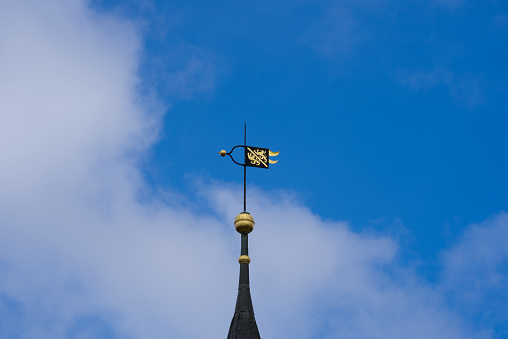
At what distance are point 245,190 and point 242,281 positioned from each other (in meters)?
3.71

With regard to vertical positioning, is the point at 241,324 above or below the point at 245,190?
below

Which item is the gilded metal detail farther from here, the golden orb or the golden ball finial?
the golden orb

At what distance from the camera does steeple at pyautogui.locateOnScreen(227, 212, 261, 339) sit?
88.3 ft

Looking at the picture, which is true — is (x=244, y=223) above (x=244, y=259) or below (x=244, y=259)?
above

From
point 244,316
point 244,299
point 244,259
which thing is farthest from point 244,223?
point 244,316

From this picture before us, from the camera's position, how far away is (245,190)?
30.8 metres

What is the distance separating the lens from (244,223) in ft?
96.5

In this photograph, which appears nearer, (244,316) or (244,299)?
(244,316)

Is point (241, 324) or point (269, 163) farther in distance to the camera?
point (269, 163)

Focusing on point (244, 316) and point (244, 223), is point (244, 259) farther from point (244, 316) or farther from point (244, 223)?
point (244, 316)

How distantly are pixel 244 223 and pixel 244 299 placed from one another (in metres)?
2.85

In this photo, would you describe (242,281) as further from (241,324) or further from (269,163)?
(269,163)

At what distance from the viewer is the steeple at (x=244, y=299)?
88.3 feet

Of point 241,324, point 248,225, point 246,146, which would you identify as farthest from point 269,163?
point 241,324
